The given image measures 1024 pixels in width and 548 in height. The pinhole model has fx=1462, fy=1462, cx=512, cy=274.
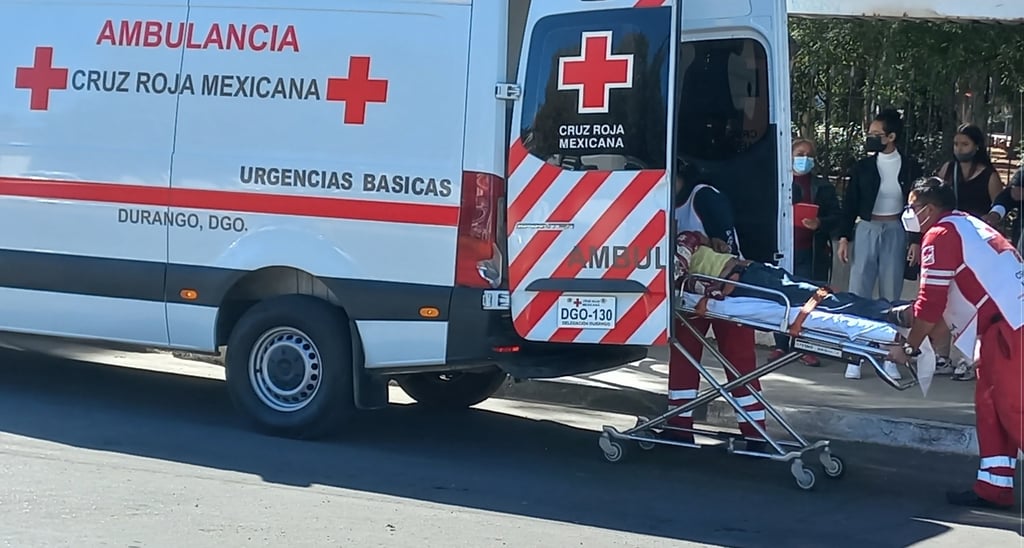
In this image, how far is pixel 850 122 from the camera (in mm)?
17656

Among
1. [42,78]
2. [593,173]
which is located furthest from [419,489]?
[42,78]

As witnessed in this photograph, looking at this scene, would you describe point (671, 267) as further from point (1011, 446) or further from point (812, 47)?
point (812, 47)

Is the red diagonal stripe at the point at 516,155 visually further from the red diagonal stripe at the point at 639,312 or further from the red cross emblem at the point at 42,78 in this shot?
the red cross emblem at the point at 42,78

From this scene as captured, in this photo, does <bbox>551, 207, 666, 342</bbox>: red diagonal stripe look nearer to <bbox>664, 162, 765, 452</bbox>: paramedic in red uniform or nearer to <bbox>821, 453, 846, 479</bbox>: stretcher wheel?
<bbox>664, 162, 765, 452</bbox>: paramedic in red uniform

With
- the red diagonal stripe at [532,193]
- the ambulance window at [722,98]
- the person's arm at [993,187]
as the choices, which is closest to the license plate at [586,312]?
the red diagonal stripe at [532,193]

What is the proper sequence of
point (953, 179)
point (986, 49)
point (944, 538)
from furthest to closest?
point (986, 49)
point (953, 179)
point (944, 538)

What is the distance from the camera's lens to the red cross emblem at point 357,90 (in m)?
7.41

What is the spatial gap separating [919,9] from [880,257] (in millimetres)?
1719

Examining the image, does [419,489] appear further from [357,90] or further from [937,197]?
[937,197]

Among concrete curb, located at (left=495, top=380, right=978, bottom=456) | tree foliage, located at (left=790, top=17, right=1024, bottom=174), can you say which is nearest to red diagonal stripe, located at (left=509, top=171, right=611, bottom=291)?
concrete curb, located at (left=495, top=380, right=978, bottom=456)

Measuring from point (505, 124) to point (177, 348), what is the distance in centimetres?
230

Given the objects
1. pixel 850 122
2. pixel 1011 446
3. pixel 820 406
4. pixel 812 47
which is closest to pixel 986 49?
pixel 812 47

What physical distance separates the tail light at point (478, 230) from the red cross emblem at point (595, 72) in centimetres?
59

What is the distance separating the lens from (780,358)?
709 centimetres
